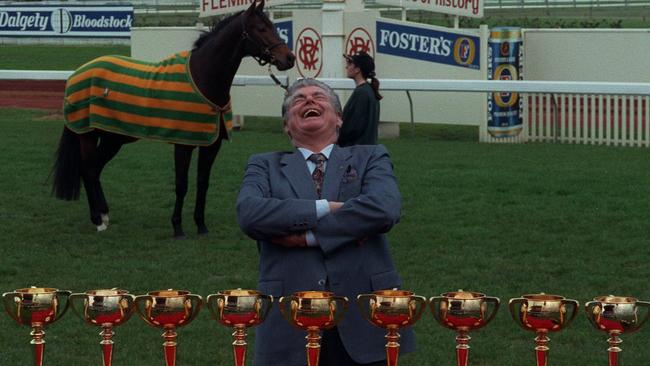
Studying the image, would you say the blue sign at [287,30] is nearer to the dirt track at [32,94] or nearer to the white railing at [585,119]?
the white railing at [585,119]

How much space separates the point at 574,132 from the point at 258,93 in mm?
4358

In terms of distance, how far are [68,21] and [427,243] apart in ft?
70.4

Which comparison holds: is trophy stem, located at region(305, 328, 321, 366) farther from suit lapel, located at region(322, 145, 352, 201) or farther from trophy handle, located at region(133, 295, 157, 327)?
suit lapel, located at region(322, 145, 352, 201)

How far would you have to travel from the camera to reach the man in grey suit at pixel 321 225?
419 centimetres

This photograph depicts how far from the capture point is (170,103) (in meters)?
9.67

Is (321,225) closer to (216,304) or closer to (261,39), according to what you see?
(216,304)

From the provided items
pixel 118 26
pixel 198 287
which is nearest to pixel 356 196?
pixel 198 287

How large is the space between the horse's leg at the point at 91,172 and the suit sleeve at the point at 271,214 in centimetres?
601

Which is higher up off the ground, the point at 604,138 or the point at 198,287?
the point at 604,138

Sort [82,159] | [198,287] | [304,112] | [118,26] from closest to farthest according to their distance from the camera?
[304,112] < [198,287] < [82,159] < [118,26]

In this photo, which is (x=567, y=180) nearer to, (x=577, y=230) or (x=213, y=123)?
(x=577, y=230)

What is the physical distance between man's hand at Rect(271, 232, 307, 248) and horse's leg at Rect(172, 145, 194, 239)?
556cm

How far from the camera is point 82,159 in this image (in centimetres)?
1038

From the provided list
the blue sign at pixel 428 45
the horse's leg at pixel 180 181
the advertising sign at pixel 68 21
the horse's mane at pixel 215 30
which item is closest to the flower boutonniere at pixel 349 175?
the horse's mane at pixel 215 30
